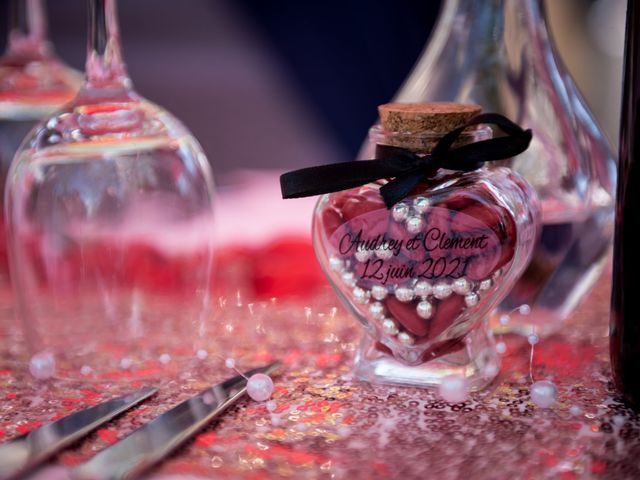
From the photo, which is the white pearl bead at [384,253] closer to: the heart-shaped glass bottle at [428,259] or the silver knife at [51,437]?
the heart-shaped glass bottle at [428,259]

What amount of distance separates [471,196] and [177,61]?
804mm

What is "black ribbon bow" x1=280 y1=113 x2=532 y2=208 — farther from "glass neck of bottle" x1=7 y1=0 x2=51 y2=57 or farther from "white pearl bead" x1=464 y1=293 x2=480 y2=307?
"glass neck of bottle" x1=7 y1=0 x2=51 y2=57

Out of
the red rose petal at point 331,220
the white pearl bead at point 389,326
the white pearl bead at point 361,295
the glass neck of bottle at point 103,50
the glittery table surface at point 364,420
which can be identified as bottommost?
the glittery table surface at point 364,420

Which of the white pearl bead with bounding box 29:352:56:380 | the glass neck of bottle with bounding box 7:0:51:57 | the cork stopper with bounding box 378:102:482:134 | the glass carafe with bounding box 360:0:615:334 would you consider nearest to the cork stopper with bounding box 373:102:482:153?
the cork stopper with bounding box 378:102:482:134

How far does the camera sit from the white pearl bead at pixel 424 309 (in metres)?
0.39

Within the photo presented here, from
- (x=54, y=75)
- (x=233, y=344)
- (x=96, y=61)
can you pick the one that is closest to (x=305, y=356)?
(x=233, y=344)

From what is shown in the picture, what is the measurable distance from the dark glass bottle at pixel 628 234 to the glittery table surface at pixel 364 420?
0.02 m

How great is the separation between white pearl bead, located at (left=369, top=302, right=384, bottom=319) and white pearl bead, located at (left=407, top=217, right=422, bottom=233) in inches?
1.6

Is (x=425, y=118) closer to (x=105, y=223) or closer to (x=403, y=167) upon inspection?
(x=403, y=167)

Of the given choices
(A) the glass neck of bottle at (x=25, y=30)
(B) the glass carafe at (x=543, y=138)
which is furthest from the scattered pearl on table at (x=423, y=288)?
(A) the glass neck of bottle at (x=25, y=30)

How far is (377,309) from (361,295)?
10mm

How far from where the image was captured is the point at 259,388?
390 millimetres

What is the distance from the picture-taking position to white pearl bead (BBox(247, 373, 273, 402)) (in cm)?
39

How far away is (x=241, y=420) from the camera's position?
14.7 inches
